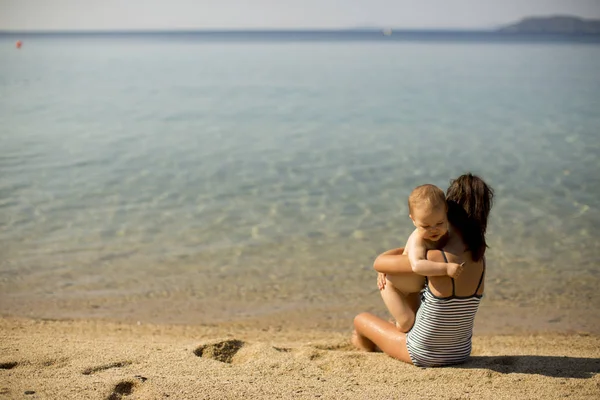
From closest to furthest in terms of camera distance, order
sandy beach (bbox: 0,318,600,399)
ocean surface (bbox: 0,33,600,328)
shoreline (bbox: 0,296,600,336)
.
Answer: sandy beach (bbox: 0,318,600,399) < shoreline (bbox: 0,296,600,336) < ocean surface (bbox: 0,33,600,328)

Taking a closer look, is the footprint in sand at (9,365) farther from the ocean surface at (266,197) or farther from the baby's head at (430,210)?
the baby's head at (430,210)

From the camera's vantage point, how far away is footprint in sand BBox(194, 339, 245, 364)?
3.91m

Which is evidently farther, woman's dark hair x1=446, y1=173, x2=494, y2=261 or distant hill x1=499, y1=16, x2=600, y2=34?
distant hill x1=499, y1=16, x2=600, y2=34

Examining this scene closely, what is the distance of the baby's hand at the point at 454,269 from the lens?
11.0 feet

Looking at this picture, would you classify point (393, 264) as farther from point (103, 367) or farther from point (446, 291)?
point (103, 367)

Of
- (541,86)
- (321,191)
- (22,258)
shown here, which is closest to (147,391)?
(22,258)

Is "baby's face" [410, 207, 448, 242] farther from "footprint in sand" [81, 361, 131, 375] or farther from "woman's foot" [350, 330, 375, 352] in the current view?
"footprint in sand" [81, 361, 131, 375]

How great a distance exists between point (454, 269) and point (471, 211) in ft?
1.17

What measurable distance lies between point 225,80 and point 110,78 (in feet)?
15.7

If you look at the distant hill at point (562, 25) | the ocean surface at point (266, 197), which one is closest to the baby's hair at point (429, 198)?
the ocean surface at point (266, 197)

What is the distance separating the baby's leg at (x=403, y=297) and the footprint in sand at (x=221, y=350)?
1.03 meters

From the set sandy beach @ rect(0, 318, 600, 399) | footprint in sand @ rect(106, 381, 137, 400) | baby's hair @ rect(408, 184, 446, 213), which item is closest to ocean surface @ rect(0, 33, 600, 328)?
sandy beach @ rect(0, 318, 600, 399)

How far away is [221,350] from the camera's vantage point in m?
3.99

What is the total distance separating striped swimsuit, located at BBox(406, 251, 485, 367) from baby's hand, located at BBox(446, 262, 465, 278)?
196mm
